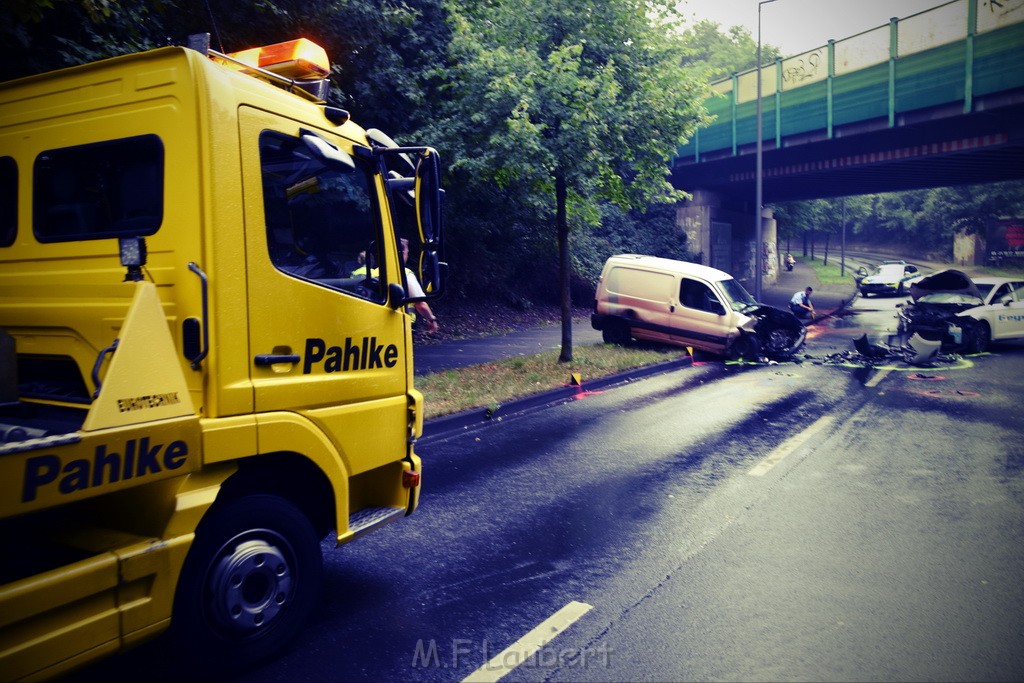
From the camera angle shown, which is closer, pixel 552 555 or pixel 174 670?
pixel 174 670

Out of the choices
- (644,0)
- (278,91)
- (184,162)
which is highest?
(644,0)

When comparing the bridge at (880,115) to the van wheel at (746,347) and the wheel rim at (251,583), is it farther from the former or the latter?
the wheel rim at (251,583)

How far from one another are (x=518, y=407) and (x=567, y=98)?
16.8ft

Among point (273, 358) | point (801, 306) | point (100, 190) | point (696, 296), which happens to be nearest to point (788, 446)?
point (273, 358)

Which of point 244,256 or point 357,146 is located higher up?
point 357,146

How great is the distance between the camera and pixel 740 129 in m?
28.0

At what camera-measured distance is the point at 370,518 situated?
4.09m

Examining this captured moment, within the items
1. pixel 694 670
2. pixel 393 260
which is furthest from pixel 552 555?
pixel 393 260

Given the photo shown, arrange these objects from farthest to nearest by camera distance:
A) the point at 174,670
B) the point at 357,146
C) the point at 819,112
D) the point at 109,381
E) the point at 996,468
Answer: the point at 819,112 → the point at 996,468 → the point at 357,146 → the point at 174,670 → the point at 109,381

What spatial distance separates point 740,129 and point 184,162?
27.8 meters

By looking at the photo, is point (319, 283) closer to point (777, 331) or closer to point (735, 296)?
point (735, 296)

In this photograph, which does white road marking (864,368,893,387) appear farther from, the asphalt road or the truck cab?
the truck cab

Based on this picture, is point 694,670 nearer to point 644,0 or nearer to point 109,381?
point 109,381

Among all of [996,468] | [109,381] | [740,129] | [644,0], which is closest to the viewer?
[109,381]
